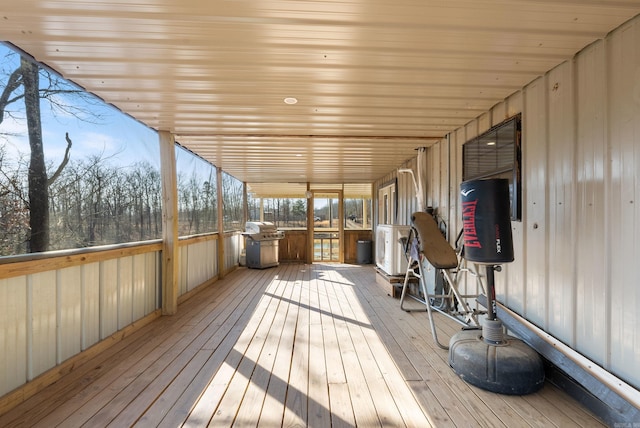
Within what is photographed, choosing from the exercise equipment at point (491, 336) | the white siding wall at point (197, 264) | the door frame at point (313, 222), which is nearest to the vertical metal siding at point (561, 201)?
the exercise equipment at point (491, 336)

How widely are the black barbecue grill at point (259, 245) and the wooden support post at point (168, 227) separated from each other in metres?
3.23

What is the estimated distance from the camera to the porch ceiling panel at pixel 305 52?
4.87 ft

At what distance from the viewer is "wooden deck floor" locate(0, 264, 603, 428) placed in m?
1.66

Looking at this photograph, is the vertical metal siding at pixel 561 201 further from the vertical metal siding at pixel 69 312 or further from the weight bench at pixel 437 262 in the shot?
the vertical metal siding at pixel 69 312

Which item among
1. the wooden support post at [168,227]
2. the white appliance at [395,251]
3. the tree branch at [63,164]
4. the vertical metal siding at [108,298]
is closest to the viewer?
the tree branch at [63,164]

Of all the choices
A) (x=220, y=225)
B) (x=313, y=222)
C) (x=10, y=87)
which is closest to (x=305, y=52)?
(x=10, y=87)

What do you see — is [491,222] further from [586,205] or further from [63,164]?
[63,164]

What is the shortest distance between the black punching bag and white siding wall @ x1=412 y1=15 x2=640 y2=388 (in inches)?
14.8

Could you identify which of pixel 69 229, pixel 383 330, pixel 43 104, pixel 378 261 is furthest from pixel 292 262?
pixel 43 104

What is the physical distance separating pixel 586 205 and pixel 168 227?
4085 millimetres

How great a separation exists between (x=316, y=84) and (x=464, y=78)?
120cm

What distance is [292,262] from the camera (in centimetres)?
782

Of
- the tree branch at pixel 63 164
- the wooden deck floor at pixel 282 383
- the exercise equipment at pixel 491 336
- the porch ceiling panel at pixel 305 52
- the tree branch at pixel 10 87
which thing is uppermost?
the porch ceiling panel at pixel 305 52

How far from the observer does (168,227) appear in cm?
354
